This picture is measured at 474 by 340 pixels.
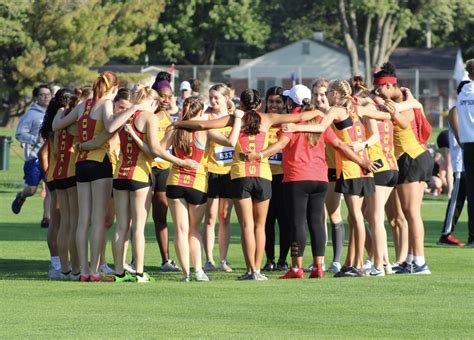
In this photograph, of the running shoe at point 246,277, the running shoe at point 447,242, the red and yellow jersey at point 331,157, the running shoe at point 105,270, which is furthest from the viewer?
the running shoe at point 447,242

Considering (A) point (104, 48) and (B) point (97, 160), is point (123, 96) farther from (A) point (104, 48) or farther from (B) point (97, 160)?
(A) point (104, 48)

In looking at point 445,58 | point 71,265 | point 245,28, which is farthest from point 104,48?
point 71,265

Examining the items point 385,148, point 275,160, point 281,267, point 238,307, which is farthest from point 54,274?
point 385,148

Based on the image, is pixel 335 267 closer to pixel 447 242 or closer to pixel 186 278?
pixel 186 278

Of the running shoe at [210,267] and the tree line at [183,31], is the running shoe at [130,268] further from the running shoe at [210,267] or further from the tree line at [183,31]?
the tree line at [183,31]

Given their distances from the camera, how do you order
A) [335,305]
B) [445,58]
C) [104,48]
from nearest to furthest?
[335,305] < [104,48] < [445,58]

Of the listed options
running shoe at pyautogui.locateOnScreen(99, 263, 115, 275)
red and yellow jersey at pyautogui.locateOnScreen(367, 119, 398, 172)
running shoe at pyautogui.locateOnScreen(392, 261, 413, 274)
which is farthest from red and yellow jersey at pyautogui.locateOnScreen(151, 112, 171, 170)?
running shoe at pyautogui.locateOnScreen(392, 261, 413, 274)

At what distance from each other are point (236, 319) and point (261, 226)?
10.3 ft

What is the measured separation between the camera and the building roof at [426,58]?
8444 cm

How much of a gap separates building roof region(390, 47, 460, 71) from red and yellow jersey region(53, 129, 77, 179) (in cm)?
7114

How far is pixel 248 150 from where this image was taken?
44.5 feet

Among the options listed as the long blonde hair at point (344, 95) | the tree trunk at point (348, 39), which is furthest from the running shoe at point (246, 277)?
the tree trunk at point (348, 39)

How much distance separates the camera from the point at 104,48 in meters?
69.3

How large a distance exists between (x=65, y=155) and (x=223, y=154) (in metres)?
1.62
